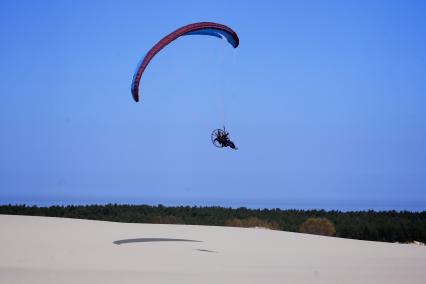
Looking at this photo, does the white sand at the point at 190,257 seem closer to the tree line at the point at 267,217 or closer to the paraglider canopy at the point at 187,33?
the paraglider canopy at the point at 187,33

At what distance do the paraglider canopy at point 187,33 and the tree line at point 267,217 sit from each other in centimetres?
2083

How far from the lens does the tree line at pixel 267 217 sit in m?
40.3

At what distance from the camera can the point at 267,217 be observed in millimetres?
54188

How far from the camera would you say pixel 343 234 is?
41.1 metres

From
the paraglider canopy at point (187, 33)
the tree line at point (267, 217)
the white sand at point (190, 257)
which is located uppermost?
the paraglider canopy at point (187, 33)

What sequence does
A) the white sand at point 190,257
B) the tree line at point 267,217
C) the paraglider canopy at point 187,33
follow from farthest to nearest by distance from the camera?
the tree line at point 267,217, the paraglider canopy at point 187,33, the white sand at point 190,257

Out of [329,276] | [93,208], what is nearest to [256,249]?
[329,276]

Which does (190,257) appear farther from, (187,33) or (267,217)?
(267,217)

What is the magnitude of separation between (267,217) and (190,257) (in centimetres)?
3351

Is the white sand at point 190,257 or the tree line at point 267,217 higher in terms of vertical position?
the tree line at point 267,217

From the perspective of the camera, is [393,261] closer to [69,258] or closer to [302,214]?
[69,258]

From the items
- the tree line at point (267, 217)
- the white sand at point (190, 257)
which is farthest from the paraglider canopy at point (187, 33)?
the tree line at point (267, 217)

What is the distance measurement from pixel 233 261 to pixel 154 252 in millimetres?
2951

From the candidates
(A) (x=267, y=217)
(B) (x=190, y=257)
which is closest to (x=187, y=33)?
(B) (x=190, y=257)
